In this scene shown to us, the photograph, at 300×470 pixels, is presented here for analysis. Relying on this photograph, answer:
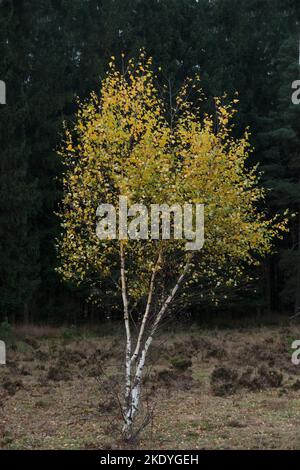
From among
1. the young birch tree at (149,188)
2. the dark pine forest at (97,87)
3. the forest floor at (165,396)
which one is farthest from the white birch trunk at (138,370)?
the dark pine forest at (97,87)

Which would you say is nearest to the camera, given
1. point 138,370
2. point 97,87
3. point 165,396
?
point 138,370

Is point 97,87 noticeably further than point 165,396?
Yes

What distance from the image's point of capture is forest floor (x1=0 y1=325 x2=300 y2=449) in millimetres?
Result: 11406

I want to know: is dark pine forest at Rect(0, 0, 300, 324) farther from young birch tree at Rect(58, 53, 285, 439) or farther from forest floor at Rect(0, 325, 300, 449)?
young birch tree at Rect(58, 53, 285, 439)

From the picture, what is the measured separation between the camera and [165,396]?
50.7 feet

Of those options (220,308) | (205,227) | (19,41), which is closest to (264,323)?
(220,308)

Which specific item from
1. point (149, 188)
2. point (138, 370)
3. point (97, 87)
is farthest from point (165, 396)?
point (97, 87)

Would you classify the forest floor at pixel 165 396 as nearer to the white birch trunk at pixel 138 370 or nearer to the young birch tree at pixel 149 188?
the white birch trunk at pixel 138 370

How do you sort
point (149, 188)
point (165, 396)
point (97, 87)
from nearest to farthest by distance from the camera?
point (149, 188)
point (165, 396)
point (97, 87)

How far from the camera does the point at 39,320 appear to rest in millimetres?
35375

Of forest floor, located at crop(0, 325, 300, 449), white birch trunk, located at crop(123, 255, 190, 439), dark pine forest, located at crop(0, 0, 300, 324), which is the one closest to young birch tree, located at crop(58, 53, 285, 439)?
white birch trunk, located at crop(123, 255, 190, 439)

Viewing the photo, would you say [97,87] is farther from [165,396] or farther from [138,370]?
[138,370]

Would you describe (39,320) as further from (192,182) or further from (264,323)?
(192,182)
